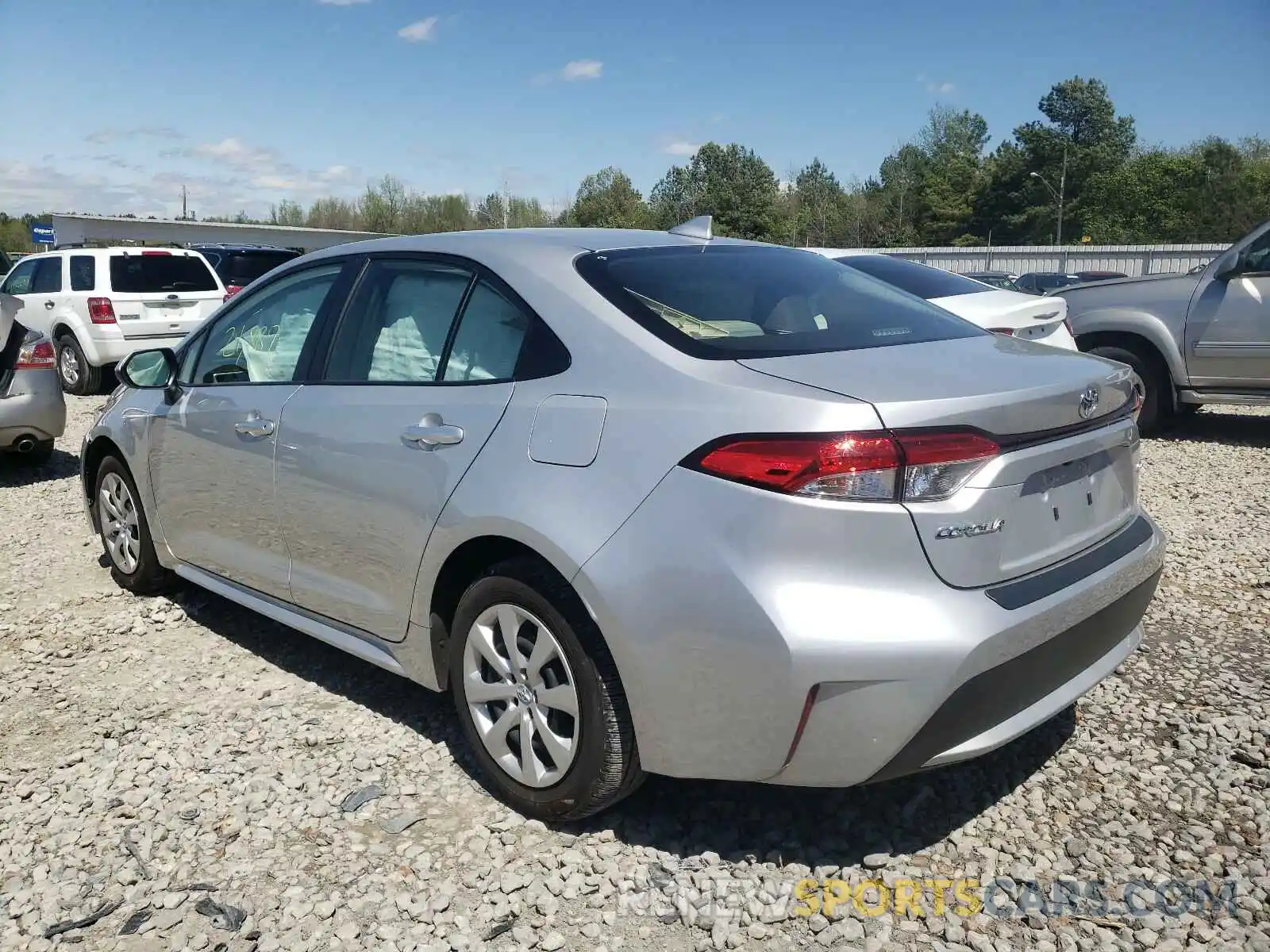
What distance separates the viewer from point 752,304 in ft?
10.0

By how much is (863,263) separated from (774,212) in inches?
3213

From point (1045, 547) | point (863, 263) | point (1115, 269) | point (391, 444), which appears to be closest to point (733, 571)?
point (1045, 547)

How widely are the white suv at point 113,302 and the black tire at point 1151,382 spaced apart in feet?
34.1

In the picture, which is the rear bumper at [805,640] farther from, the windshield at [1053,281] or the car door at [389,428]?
the windshield at [1053,281]

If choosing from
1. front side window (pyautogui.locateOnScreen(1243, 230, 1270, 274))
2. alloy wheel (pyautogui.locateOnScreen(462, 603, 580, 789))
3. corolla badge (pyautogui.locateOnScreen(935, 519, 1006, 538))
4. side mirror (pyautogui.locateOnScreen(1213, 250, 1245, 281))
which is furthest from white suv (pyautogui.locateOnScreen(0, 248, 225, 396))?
corolla badge (pyautogui.locateOnScreen(935, 519, 1006, 538))

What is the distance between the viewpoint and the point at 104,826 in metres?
3.01

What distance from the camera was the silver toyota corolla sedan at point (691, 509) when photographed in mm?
2281

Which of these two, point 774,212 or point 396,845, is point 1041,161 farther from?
point 396,845

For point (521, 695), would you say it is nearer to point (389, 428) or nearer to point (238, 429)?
point (389, 428)

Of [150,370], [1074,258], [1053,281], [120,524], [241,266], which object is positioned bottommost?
[120,524]

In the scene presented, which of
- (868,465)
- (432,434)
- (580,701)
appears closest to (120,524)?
(432,434)

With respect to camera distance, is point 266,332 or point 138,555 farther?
point 138,555

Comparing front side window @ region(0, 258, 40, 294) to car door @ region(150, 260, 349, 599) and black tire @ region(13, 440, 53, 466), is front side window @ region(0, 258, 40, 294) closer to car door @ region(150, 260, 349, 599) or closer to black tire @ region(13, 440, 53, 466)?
black tire @ region(13, 440, 53, 466)

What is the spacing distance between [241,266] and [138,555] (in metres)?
12.1
